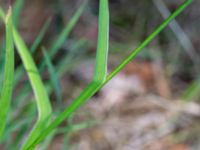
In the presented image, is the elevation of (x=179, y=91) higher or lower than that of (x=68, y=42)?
lower

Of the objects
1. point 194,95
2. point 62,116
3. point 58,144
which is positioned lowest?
point 62,116

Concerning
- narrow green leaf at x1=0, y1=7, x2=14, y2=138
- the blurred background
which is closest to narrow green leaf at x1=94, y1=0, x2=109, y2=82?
narrow green leaf at x1=0, y1=7, x2=14, y2=138

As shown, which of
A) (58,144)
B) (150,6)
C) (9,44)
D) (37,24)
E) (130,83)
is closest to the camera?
(9,44)

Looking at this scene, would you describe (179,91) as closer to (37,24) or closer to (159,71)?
(159,71)

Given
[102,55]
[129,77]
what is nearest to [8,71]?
[102,55]

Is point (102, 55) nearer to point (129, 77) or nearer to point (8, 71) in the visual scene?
point (8, 71)

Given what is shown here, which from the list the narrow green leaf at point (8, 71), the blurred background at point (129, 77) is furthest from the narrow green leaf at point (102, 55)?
the blurred background at point (129, 77)

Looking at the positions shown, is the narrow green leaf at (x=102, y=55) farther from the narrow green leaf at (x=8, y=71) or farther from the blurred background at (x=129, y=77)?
the blurred background at (x=129, y=77)

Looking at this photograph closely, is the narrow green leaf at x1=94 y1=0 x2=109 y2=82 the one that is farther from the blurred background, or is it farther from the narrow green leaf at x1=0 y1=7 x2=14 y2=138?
the blurred background

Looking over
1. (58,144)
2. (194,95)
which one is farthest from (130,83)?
(58,144)

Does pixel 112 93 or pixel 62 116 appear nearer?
pixel 62 116
